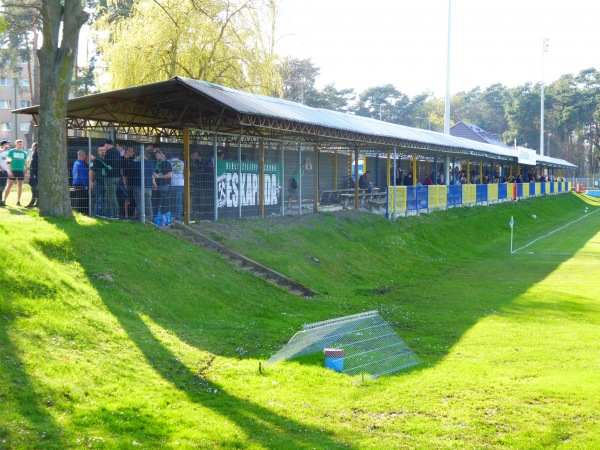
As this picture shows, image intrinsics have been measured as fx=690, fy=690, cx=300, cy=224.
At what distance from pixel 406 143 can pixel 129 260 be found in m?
20.3

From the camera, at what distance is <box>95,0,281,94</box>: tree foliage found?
90.7ft

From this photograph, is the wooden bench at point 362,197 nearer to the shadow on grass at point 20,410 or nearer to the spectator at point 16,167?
the spectator at point 16,167

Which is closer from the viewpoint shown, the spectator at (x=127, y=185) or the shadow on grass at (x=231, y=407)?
the shadow on grass at (x=231, y=407)

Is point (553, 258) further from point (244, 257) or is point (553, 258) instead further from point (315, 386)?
point (315, 386)

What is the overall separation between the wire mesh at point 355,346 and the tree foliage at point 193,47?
18.9m

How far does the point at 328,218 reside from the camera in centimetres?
2362

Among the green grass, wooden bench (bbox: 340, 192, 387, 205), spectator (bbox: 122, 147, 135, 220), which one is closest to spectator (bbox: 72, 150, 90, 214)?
spectator (bbox: 122, 147, 135, 220)

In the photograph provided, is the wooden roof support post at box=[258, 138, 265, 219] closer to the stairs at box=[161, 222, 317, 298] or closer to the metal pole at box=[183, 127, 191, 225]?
the metal pole at box=[183, 127, 191, 225]

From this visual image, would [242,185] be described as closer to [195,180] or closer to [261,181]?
[261,181]

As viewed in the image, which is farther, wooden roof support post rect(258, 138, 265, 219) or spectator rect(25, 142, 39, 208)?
wooden roof support post rect(258, 138, 265, 219)

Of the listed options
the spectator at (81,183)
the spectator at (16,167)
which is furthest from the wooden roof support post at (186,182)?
the spectator at (16,167)

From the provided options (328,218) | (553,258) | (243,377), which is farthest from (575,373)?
(553,258)

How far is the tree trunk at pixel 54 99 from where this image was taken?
14.4m

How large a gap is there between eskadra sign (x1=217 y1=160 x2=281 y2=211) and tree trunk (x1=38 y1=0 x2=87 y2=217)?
5149mm
